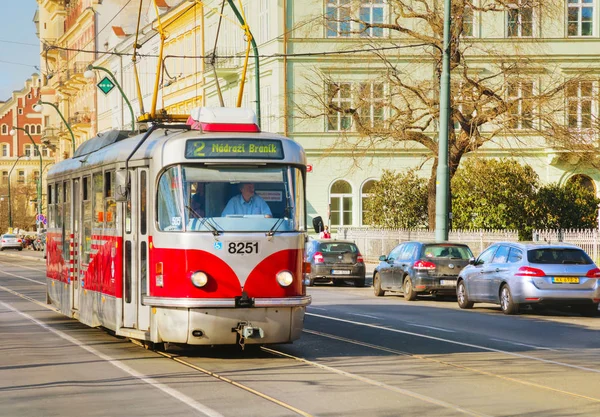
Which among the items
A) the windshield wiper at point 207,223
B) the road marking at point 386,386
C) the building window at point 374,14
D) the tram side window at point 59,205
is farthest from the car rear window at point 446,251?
the building window at point 374,14

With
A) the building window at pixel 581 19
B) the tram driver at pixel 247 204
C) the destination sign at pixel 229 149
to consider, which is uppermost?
the building window at pixel 581 19

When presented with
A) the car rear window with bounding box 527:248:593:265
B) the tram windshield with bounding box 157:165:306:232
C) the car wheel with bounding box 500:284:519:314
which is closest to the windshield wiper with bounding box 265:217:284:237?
the tram windshield with bounding box 157:165:306:232

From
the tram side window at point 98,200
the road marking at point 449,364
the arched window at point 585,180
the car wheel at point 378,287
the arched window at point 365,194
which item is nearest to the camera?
the road marking at point 449,364

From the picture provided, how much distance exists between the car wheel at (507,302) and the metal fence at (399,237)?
15964mm

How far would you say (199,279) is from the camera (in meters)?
14.6

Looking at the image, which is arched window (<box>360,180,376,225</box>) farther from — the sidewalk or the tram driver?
the tram driver

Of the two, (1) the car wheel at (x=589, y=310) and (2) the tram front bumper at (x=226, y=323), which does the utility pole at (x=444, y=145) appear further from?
(2) the tram front bumper at (x=226, y=323)

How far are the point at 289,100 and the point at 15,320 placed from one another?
32.2 metres

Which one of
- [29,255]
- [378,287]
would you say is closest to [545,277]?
[378,287]

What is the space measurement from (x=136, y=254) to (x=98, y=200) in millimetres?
2382

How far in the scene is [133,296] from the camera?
15922mm

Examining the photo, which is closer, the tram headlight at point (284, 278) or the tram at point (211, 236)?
the tram at point (211, 236)

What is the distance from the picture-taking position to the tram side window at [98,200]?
695 inches

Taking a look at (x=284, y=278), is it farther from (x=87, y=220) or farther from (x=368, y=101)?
(x=368, y=101)
